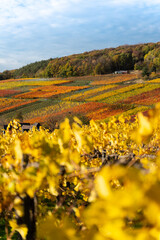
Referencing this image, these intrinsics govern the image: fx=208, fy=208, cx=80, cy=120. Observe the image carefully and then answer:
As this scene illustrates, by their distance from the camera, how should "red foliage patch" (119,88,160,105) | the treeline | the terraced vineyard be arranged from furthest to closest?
the treeline → "red foliage patch" (119,88,160,105) → the terraced vineyard

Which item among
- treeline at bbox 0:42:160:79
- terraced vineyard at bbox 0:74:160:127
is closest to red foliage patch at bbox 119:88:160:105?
terraced vineyard at bbox 0:74:160:127

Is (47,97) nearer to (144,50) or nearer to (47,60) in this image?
(144,50)

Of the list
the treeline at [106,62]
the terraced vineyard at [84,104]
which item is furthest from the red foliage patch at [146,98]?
the treeline at [106,62]

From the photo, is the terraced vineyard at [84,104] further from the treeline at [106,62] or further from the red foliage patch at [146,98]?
the treeline at [106,62]

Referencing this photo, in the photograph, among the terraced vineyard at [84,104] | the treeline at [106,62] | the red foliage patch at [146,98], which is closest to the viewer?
the terraced vineyard at [84,104]

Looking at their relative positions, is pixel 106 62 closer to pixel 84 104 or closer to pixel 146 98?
pixel 146 98

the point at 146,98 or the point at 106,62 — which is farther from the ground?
the point at 106,62

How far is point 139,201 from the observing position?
0.58 meters

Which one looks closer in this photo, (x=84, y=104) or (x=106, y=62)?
(x=84, y=104)

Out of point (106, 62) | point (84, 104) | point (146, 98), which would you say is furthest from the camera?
point (106, 62)

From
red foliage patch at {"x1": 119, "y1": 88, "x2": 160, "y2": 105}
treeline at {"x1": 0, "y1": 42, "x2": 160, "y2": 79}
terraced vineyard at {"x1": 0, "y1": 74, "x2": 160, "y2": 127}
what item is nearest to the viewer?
terraced vineyard at {"x1": 0, "y1": 74, "x2": 160, "y2": 127}

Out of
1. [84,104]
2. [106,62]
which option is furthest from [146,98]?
[106,62]

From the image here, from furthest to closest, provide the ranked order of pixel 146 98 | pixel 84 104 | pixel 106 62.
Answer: pixel 106 62
pixel 84 104
pixel 146 98

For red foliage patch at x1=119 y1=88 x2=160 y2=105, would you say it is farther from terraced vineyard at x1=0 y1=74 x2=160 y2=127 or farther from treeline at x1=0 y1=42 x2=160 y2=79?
treeline at x1=0 y1=42 x2=160 y2=79
